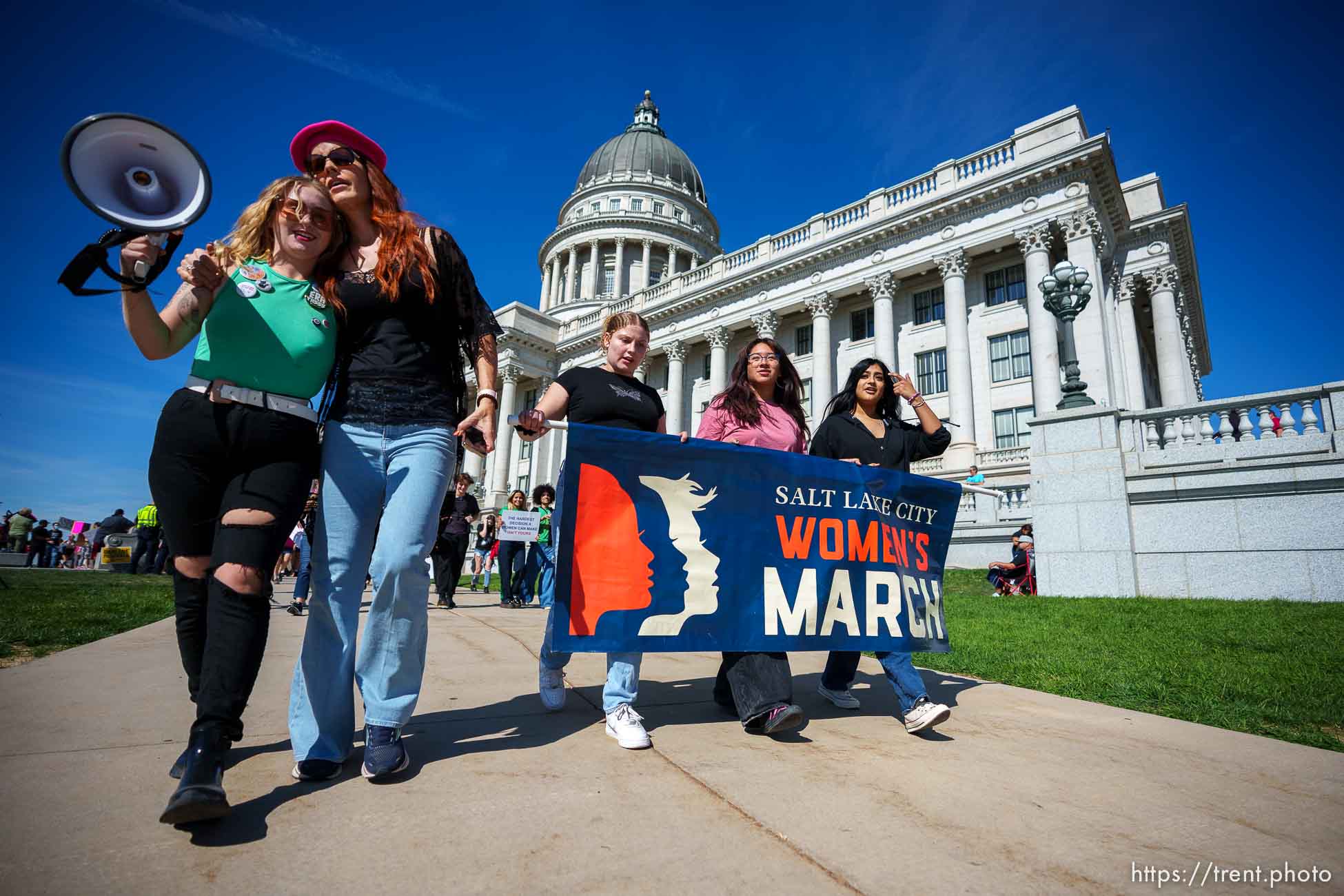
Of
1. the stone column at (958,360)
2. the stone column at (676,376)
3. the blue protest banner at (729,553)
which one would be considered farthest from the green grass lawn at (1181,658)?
the stone column at (676,376)

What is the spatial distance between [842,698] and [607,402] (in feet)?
7.10

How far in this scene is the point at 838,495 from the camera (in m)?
3.66

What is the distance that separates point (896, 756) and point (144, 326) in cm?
321

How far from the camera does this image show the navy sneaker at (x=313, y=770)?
2.16 meters

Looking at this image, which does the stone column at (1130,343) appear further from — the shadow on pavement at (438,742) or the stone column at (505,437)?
the stone column at (505,437)

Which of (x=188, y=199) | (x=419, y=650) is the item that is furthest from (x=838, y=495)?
(x=188, y=199)

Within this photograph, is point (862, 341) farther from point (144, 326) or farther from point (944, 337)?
point (144, 326)

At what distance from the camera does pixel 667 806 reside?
194 centimetres

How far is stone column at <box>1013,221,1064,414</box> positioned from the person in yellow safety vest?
1027 inches

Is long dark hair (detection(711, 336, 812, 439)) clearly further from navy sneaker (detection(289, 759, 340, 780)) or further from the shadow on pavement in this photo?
navy sneaker (detection(289, 759, 340, 780))

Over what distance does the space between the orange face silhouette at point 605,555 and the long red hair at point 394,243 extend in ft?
3.64

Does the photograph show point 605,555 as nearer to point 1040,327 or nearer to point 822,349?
point 1040,327

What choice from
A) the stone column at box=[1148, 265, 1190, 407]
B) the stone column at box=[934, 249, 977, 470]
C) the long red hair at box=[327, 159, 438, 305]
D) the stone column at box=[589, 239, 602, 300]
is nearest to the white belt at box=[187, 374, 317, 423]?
the long red hair at box=[327, 159, 438, 305]

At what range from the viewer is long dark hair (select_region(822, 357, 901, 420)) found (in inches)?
162
